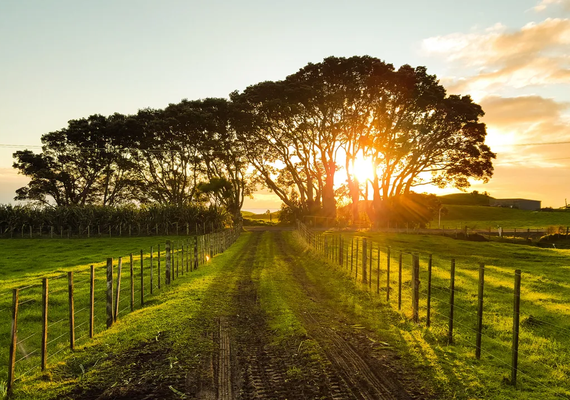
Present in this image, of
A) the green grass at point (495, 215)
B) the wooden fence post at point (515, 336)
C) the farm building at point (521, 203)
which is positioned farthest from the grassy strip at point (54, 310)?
the farm building at point (521, 203)

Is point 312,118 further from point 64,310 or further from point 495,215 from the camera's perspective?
point 495,215

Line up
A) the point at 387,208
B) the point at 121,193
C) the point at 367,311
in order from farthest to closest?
the point at 121,193, the point at 387,208, the point at 367,311

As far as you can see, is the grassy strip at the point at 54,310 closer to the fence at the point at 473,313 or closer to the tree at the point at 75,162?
the fence at the point at 473,313

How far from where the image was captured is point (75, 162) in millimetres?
65812

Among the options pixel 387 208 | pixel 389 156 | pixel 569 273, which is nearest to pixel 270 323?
pixel 569 273

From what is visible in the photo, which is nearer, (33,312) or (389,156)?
(33,312)

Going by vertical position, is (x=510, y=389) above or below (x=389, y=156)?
below

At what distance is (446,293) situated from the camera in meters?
15.9

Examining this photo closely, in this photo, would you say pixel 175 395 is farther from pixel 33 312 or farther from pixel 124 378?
pixel 33 312

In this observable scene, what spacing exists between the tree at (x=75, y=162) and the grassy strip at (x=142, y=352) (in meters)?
56.0

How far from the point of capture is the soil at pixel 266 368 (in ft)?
23.1

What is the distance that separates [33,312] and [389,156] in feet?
154

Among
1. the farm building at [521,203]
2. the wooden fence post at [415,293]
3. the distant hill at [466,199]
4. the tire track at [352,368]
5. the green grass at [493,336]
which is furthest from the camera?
the farm building at [521,203]

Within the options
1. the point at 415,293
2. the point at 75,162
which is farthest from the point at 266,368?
the point at 75,162
